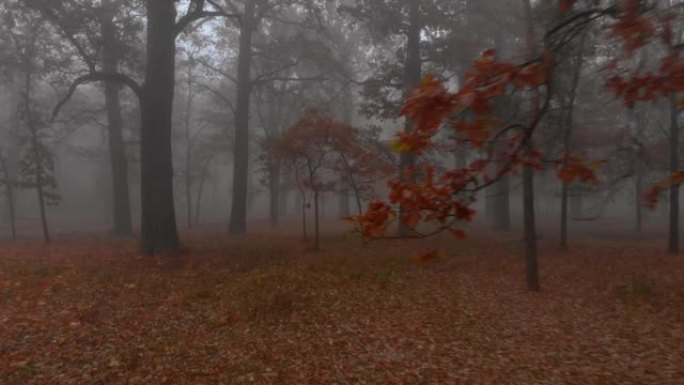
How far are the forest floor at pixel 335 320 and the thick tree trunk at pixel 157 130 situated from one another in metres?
0.88

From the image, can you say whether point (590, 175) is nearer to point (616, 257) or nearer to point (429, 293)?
point (429, 293)

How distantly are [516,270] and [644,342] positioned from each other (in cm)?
473

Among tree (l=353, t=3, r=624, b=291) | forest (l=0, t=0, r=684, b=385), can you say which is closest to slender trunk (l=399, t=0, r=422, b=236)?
forest (l=0, t=0, r=684, b=385)

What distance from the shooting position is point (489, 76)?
8.92 feet

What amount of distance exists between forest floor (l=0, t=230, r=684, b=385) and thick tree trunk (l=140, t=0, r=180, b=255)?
2.88ft

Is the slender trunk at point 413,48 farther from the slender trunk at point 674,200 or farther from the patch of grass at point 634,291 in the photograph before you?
the patch of grass at point 634,291

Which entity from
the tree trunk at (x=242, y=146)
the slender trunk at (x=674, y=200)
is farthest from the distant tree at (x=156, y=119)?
the slender trunk at (x=674, y=200)

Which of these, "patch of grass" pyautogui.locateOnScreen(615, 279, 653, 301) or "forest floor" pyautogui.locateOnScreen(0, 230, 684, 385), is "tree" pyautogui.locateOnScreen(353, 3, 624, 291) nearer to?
"forest floor" pyautogui.locateOnScreen(0, 230, 684, 385)

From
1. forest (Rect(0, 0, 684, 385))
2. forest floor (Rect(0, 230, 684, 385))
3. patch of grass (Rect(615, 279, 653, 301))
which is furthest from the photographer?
patch of grass (Rect(615, 279, 653, 301))

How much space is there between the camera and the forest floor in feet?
20.1

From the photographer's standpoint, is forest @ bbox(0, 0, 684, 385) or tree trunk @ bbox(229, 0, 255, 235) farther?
tree trunk @ bbox(229, 0, 255, 235)

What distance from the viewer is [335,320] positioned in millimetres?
8016

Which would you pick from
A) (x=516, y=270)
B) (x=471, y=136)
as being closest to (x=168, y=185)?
(x=516, y=270)

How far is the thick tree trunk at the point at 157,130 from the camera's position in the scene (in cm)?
1291
